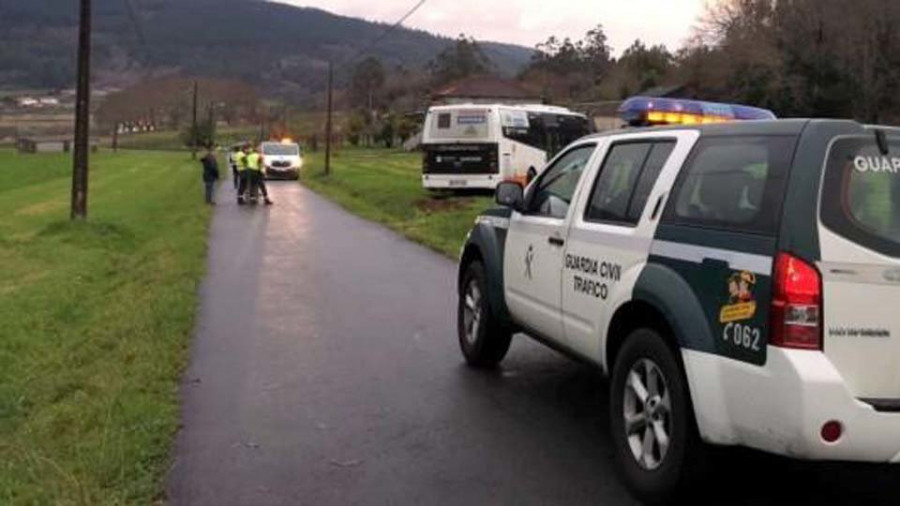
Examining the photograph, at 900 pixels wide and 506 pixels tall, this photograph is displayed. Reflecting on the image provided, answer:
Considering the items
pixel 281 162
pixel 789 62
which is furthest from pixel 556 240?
pixel 789 62

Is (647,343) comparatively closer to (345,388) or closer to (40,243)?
(345,388)

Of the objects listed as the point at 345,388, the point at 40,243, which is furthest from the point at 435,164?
the point at 345,388

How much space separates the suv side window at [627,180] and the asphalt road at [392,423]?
133 centimetres

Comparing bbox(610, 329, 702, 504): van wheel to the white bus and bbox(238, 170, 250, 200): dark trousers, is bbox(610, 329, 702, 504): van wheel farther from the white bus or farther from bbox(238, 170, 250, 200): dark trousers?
bbox(238, 170, 250, 200): dark trousers

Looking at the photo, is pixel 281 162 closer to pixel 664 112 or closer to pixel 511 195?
pixel 664 112

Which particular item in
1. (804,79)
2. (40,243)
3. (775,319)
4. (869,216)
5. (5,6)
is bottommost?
(40,243)

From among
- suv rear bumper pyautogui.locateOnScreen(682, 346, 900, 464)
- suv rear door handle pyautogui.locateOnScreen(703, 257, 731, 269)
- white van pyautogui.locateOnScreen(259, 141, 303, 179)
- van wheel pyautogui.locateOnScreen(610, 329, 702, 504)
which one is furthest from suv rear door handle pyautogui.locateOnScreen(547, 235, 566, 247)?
white van pyautogui.locateOnScreen(259, 141, 303, 179)

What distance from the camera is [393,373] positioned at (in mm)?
8266

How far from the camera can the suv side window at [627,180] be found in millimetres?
5707

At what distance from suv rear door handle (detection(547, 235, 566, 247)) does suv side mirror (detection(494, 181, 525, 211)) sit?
752 millimetres

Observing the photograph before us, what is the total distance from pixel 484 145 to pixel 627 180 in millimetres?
25544

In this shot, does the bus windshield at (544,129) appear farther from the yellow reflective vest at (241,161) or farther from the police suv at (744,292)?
the police suv at (744,292)

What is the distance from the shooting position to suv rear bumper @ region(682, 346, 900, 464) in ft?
14.4

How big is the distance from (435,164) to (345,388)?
79.6 ft
